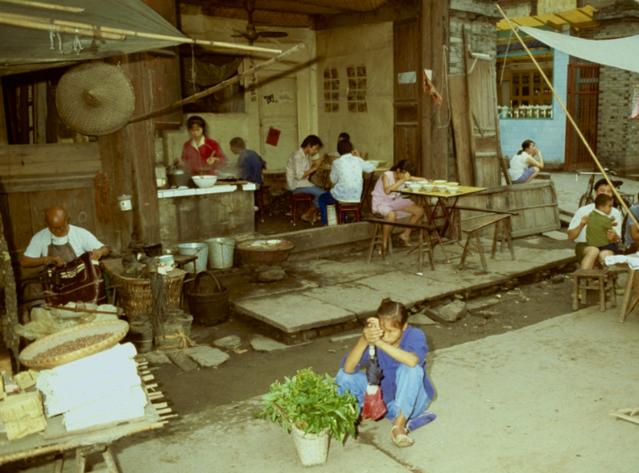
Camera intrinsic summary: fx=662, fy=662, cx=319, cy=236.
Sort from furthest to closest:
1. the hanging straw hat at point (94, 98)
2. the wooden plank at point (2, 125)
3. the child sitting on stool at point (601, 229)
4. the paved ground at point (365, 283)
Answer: the child sitting on stool at point (601, 229) < the paved ground at point (365, 283) < the wooden plank at point (2, 125) < the hanging straw hat at point (94, 98)

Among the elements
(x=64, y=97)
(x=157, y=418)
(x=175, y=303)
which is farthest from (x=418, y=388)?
(x=64, y=97)

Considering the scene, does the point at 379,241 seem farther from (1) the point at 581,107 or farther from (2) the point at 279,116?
(1) the point at 581,107

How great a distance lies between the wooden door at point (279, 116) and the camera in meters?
13.6

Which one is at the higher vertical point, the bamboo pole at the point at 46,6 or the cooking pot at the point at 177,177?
the bamboo pole at the point at 46,6

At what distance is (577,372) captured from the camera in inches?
230

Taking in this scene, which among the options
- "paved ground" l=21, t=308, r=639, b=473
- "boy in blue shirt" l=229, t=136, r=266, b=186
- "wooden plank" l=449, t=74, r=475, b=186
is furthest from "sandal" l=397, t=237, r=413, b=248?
"paved ground" l=21, t=308, r=639, b=473

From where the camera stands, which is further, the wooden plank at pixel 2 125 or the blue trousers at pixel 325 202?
the blue trousers at pixel 325 202

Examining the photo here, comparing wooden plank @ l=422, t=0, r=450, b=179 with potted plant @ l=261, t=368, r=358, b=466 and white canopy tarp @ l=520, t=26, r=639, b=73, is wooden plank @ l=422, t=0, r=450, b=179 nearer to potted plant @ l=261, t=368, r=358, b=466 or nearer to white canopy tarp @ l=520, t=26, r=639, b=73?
white canopy tarp @ l=520, t=26, r=639, b=73

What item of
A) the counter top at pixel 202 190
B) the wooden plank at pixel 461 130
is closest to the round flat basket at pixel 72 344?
the counter top at pixel 202 190

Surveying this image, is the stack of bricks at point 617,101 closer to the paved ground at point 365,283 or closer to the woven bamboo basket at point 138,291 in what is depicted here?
the paved ground at point 365,283

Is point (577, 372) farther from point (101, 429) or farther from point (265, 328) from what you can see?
point (101, 429)

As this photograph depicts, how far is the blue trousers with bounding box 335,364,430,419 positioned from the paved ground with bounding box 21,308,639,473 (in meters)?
0.19

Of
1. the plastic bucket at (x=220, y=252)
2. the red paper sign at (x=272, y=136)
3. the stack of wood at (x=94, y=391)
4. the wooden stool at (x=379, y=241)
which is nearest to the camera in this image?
the stack of wood at (x=94, y=391)

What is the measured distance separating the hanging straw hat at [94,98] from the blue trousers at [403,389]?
3.85 m
